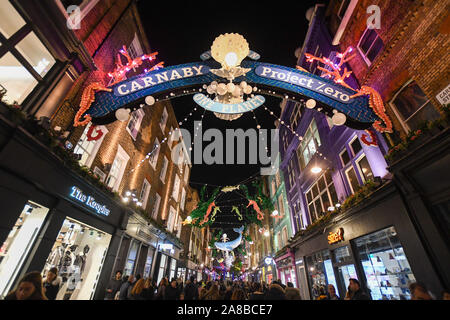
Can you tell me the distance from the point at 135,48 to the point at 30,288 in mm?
13048

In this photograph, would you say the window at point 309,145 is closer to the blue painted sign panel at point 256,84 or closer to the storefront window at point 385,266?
the storefront window at point 385,266

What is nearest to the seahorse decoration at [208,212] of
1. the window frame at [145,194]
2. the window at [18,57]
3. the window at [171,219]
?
the window at [171,219]

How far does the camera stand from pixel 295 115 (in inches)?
696

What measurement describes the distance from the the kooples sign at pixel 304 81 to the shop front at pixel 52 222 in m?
7.22

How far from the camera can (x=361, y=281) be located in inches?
313

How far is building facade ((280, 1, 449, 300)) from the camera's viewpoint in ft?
18.0

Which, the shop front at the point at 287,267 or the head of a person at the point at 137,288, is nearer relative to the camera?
the head of a person at the point at 137,288

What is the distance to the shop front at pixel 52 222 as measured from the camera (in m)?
4.87

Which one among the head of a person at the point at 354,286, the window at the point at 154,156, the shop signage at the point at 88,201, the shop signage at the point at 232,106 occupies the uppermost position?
the window at the point at 154,156

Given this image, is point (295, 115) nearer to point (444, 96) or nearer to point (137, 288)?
point (444, 96)

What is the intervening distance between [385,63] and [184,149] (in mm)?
19295

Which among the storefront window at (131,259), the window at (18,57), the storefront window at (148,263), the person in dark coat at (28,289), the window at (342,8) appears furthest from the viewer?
the storefront window at (148,263)

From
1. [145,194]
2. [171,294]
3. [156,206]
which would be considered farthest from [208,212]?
[171,294]
